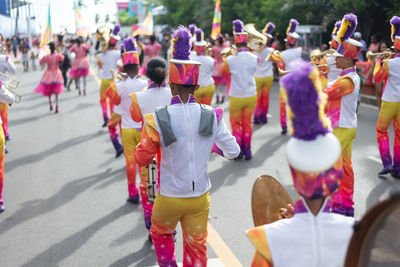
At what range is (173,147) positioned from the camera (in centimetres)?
367

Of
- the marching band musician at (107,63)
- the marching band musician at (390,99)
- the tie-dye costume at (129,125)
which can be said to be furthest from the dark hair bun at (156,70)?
the marching band musician at (107,63)

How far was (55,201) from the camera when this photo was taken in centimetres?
682

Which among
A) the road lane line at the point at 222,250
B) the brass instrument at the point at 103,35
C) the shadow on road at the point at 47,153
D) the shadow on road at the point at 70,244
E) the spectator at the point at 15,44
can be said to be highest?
the brass instrument at the point at 103,35

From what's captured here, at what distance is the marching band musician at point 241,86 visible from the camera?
27.3 ft

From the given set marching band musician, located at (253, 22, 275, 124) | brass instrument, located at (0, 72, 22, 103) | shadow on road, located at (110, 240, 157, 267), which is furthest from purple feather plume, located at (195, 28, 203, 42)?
shadow on road, located at (110, 240, 157, 267)

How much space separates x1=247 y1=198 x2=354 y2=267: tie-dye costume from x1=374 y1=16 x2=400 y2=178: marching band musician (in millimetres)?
5222

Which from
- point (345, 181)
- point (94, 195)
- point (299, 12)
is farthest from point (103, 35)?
point (299, 12)

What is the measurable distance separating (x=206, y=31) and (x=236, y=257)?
26577mm

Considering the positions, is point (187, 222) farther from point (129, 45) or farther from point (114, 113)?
point (114, 113)

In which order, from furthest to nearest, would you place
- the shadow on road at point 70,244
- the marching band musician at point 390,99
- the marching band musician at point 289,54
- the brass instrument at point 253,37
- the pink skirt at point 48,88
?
the pink skirt at point 48,88, the marching band musician at point 289,54, the brass instrument at point 253,37, the marching band musician at point 390,99, the shadow on road at point 70,244

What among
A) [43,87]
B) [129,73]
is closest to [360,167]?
[129,73]

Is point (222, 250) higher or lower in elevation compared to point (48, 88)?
higher

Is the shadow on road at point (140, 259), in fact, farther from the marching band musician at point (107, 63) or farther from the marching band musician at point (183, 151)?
the marching band musician at point (107, 63)

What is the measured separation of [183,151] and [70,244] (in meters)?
2.39
